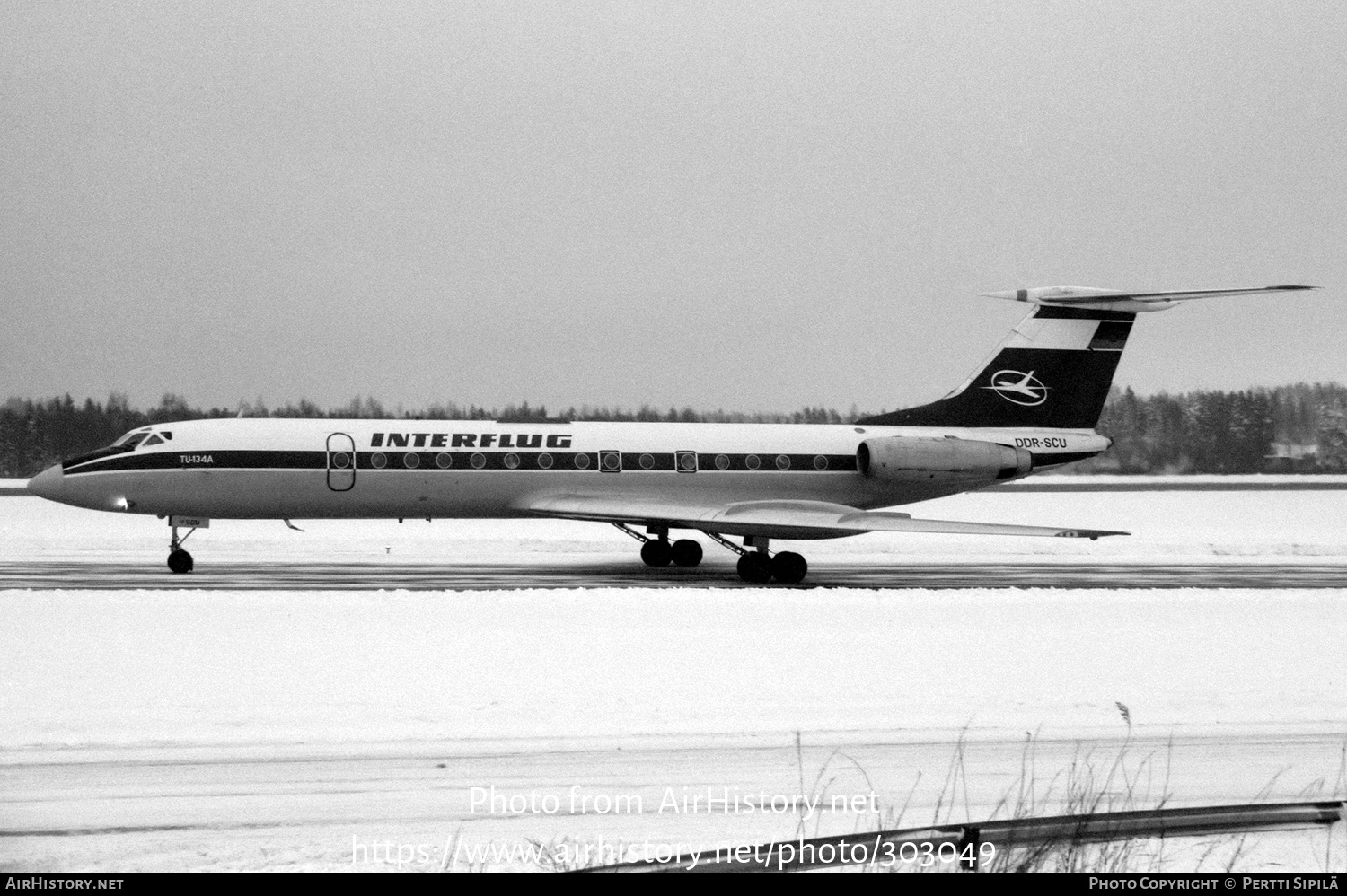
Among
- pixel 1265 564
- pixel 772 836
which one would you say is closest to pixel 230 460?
pixel 772 836

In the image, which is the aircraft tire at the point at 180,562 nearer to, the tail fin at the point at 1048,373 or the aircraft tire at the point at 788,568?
the aircraft tire at the point at 788,568

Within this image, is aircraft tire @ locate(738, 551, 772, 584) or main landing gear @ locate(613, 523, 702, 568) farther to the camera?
main landing gear @ locate(613, 523, 702, 568)

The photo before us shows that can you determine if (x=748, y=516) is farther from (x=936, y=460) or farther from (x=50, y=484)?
(x=50, y=484)

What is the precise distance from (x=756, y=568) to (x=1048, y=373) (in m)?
8.03

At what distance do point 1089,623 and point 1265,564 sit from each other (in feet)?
39.0

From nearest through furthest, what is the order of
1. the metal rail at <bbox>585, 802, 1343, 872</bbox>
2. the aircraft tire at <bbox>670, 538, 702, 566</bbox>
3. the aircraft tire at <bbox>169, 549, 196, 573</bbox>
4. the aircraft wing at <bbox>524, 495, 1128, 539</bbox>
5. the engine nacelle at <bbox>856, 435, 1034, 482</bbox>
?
1. the metal rail at <bbox>585, 802, 1343, 872</bbox>
2. the aircraft tire at <bbox>169, 549, 196, 573</bbox>
3. the aircraft wing at <bbox>524, 495, 1128, 539</bbox>
4. the engine nacelle at <bbox>856, 435, 1034, 482</bbox>
5. the aircraft tire at <bbox>670, 538, 702, 566</bbox>

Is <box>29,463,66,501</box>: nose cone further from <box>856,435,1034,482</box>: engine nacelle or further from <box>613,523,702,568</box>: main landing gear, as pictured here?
<box>856,435,1034,482</box>: engine nacelle

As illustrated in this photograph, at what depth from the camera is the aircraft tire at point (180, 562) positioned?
21219mm

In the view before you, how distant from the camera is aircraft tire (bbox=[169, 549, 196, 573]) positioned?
21.2 m

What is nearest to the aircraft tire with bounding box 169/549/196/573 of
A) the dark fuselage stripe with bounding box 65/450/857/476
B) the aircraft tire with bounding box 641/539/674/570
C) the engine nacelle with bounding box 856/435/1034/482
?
the dark fuselage stripe with bounding box 65/450/857/476

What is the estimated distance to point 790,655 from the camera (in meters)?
12.9

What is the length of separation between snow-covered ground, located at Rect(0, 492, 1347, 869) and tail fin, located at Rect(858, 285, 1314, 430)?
7454mm

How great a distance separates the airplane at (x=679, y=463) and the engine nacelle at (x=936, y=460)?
4 cm
